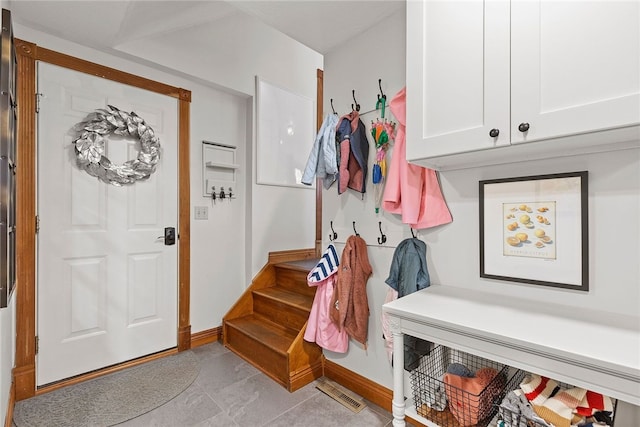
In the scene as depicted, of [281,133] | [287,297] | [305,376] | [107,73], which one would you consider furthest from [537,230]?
[107,73]

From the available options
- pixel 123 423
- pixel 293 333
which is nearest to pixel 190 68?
pixel 293 333

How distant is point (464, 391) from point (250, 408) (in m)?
1.26

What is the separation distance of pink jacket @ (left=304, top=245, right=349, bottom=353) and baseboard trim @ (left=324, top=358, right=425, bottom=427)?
18cm

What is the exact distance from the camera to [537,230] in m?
1.30

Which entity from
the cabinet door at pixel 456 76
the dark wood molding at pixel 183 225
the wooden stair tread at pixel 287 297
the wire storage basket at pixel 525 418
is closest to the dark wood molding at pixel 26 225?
the dark wood molding at pixel 183 225

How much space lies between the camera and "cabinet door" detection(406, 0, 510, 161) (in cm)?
113

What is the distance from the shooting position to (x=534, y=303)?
129 cm

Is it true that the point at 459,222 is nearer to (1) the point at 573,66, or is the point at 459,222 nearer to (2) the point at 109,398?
(1) the point at 573,66

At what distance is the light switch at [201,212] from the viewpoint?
8.87ft

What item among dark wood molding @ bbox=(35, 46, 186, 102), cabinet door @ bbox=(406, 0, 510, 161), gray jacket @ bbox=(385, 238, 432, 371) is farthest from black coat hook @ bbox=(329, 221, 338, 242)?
dark wood molding @ bbox=(35, 46, 186, 102)

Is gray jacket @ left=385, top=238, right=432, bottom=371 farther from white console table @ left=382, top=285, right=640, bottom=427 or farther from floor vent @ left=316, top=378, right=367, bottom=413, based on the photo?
floor vent @ left=316, top=378, right=367, bottom=413

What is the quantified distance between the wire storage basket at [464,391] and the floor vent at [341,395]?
0.53m

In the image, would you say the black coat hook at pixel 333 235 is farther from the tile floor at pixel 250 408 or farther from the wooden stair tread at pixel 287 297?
the tile floor at pixel 250 408

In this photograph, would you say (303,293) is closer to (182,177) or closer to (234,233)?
(234,233)
